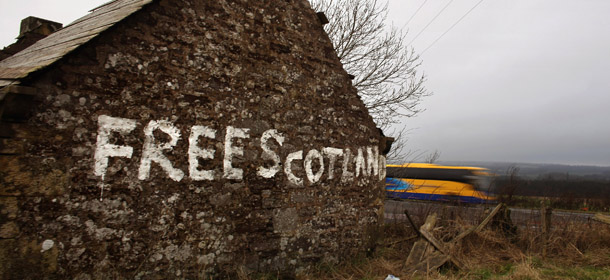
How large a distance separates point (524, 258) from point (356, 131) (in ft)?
13.0

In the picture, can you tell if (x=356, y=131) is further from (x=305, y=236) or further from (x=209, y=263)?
(x=209, y=263)

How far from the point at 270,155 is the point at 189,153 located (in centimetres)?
121

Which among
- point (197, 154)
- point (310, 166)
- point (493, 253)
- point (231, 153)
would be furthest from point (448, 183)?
point (197, 154)

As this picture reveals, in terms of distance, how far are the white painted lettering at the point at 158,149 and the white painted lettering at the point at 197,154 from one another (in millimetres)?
161

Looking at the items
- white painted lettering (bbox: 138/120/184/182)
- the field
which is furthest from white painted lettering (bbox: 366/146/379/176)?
white painted lettering (bbox: 138/120/184/182)

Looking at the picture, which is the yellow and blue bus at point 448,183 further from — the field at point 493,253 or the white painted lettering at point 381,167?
the white painted lettering at point 381,167

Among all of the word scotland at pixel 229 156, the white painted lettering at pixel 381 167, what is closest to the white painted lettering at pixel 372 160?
the word scotland at pixel 229 156

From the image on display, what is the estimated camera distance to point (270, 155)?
5215mm

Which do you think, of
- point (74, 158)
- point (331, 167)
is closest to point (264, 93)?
point (331, 167)

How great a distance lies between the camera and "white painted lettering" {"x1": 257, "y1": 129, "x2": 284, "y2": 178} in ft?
16.8

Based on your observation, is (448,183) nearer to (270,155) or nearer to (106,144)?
(270,155)

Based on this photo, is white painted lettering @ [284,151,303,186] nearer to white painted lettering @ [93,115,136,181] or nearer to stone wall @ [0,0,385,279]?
stone wall @ [0,0,385,279]

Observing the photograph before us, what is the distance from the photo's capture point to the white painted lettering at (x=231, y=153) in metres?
4.73

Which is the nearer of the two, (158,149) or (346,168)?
(158,149)
